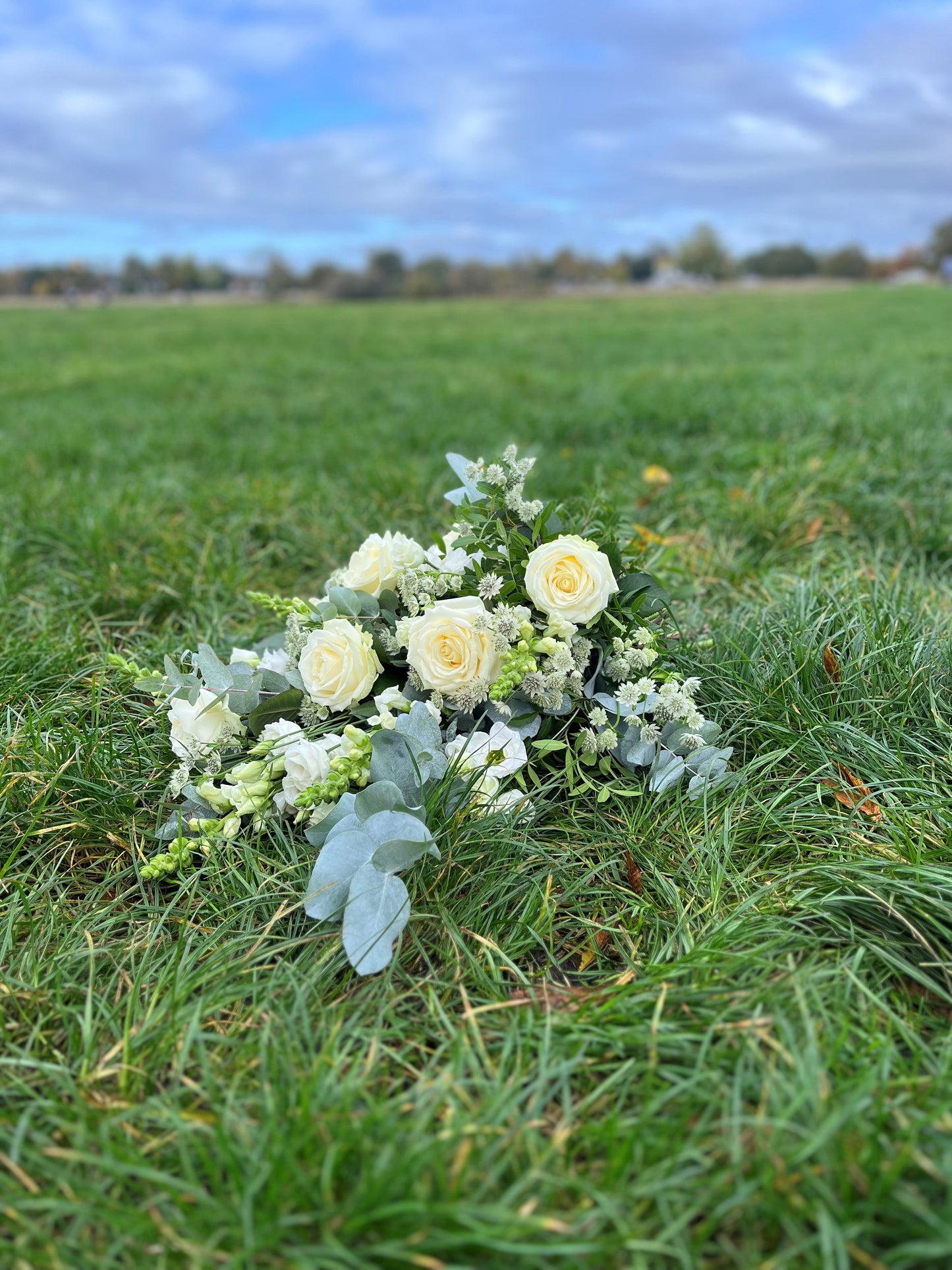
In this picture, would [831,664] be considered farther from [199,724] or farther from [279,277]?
[279,277]

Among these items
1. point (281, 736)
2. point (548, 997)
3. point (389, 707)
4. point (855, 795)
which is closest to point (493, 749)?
point (389, 707)

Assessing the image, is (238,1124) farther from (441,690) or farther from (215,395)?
(215,395)

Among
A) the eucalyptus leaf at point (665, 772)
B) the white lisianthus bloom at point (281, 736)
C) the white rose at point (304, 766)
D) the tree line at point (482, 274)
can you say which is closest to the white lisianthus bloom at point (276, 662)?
the white lisianthus bloom at point (281, 736)

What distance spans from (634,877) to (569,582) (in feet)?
2.37

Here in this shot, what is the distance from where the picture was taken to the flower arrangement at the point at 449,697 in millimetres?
2064

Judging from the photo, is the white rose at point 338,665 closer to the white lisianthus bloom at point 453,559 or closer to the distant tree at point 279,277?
the white lisianthus bloom at point 453,559

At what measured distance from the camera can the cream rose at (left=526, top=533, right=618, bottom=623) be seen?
7.16 feet

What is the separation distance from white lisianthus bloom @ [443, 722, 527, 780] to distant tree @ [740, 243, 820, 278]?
9913 cm

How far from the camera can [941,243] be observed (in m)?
80.2

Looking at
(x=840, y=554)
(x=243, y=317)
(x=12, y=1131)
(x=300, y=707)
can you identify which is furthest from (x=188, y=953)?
(x=243, y=317)

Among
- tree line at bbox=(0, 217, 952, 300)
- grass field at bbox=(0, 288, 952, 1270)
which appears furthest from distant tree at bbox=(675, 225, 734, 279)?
grass field at bbox=(0, 288, 952, 1270)

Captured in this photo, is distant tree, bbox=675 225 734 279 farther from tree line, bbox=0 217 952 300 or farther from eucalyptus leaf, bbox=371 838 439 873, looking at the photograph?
eucalyptus leaf, bbox=371 838 439 873

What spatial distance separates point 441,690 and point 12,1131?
1.21 meters

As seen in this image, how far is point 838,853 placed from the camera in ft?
6.57
